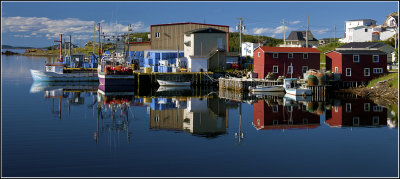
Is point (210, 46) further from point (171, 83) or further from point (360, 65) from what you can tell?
point (360, 65)

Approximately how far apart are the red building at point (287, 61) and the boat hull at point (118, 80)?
16.6 metres

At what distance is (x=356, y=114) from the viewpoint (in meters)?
32.8

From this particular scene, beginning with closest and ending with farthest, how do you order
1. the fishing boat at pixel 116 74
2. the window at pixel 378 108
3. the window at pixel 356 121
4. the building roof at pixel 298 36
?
the window at pixel 356 121 < the window at pixel 378 108 < the fishing boat at pixel 116 74 < the building roof at pixel 298 36

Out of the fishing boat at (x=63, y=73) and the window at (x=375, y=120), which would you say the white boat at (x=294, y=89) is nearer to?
the window at (x=375, y=120)

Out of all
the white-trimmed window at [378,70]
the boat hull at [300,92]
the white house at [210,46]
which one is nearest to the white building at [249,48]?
the white house at [210,46]

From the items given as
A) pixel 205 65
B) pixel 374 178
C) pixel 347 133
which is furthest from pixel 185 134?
pixel 205 65

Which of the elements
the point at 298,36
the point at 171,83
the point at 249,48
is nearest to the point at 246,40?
the point at 249,48

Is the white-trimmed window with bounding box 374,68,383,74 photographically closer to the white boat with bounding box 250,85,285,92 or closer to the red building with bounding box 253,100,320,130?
the white boat with bounding box 250,85,285,92

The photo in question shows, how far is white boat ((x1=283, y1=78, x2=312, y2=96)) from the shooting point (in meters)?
44.8

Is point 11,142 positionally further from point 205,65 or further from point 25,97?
point 205,65

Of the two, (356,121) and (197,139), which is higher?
(356,121)

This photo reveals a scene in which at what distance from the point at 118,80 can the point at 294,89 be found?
2263cm

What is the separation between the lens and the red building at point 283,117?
92.7ft

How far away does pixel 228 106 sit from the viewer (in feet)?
124
